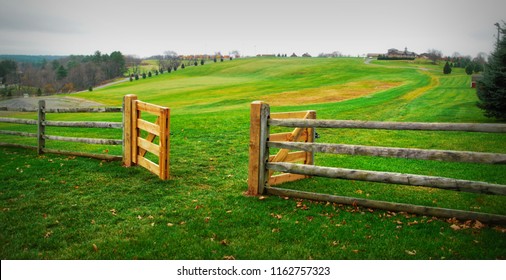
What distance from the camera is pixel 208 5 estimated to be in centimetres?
16362

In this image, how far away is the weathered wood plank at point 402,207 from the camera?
5.88 m

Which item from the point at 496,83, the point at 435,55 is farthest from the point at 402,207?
the point at 435,55

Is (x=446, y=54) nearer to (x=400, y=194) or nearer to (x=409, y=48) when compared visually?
(x=409, y=48)

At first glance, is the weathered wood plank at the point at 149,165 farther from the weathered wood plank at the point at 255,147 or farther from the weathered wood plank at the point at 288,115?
the weathered wood plank at the point at 288,115

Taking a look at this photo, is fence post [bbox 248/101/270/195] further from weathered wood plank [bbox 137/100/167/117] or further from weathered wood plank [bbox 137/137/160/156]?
weathered wood plank [bbox 137/137/160/156]

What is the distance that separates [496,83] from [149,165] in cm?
1878

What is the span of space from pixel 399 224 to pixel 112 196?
207 inches

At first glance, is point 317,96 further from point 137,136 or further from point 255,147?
point 255,147

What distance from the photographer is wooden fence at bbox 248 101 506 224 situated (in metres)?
5.83

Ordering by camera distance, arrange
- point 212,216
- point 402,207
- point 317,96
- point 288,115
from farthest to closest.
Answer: point 317,96
point 288,115
point 212,216
point 402,207

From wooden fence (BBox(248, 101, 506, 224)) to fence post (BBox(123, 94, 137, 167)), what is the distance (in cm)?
395

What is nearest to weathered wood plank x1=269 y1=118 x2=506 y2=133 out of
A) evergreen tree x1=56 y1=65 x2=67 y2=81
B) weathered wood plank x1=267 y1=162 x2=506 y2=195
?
weathered wood plank x1=267 y1=162 x2=506 y2=195

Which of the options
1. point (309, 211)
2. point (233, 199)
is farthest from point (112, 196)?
point (309, 211)

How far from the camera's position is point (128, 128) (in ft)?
33.7
